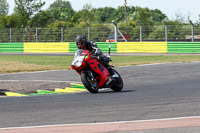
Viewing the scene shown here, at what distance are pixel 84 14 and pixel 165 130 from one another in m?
82.4

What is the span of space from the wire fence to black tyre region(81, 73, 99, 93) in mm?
20678

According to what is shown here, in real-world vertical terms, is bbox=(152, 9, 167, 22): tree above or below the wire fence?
above

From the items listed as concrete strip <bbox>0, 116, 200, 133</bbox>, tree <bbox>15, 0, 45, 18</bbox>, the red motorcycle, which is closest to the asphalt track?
concrete strip <bbox>0, 116, 200, 133</bbox>

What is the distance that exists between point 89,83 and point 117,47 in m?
21.3

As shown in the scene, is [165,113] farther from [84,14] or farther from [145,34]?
[84,14]

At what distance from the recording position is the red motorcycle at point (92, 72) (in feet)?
34.9

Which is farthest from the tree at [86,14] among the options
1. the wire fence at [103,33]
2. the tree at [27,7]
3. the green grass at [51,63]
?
the green grass at [51,63]

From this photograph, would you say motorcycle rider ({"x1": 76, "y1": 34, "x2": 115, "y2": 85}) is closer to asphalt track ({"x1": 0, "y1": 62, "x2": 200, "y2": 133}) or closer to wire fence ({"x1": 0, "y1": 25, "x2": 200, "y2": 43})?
asphalt track ({"x1": 0, "y1": 62, "x2": 200, "y2": 133})

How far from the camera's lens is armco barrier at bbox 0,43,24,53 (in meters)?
35.6

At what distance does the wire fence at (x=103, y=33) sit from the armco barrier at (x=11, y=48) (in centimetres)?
48

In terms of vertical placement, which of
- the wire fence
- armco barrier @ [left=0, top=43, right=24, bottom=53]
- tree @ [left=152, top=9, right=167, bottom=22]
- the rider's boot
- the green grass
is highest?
tree @ [left=152, top=9, right=167, bottom=22]

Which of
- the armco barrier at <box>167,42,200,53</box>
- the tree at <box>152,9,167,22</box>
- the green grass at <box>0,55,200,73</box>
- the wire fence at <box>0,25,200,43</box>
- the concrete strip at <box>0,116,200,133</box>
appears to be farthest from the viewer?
the tree at <box>152,9,167,22</box>

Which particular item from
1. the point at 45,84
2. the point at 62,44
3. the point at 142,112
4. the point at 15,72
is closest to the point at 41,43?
the point at 62,44

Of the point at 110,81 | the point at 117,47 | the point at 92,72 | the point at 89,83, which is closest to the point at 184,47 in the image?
the point at 117,47
